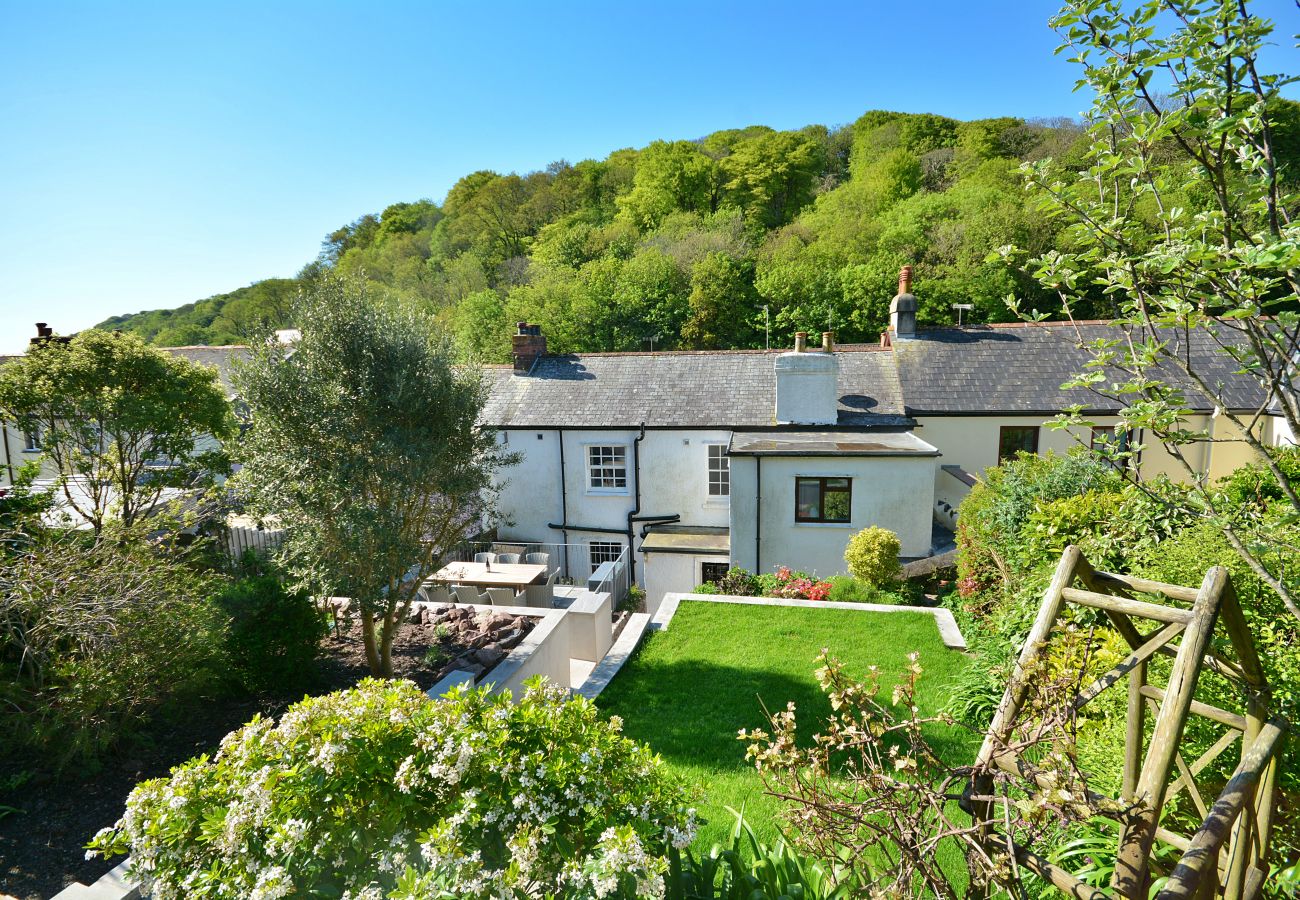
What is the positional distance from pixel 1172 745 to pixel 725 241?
44748 mm

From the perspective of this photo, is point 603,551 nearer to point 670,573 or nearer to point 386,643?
point 670,573

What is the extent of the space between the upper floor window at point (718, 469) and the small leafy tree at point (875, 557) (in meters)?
5.71

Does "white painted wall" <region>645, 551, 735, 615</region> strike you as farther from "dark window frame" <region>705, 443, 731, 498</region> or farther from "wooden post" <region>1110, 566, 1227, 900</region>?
"wooden post" <region>1110, 566, 1227, 900</region>

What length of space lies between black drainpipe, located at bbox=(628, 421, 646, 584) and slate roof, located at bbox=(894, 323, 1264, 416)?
766 centimetres

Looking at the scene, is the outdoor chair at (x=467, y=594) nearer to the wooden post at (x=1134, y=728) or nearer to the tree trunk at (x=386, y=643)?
the tree trunk at (x=386, y=643)

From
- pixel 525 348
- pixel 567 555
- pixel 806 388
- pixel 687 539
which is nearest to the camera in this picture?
pixel 687 539

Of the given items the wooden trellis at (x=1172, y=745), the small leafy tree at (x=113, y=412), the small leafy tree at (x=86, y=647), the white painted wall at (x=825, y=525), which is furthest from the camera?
the white painted wall at (x=825, y=525)

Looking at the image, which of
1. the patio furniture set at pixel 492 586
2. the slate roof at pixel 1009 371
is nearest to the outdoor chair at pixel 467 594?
the patio furniture set at pixel 492 586

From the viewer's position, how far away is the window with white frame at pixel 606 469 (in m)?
18.5

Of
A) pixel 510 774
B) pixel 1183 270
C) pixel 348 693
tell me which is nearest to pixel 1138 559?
pixel 1183 270

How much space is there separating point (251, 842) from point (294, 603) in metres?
5.07

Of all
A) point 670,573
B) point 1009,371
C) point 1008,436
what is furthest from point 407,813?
point 1009,371

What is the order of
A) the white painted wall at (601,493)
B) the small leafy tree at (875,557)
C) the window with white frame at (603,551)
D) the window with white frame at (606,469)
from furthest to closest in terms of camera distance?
the window with white frame at (603,551) → the window with white frame at (606,469) → the white painted wall at (601,493) → the small leafy tree at (875,557)

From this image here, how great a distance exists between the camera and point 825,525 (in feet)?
47.6
